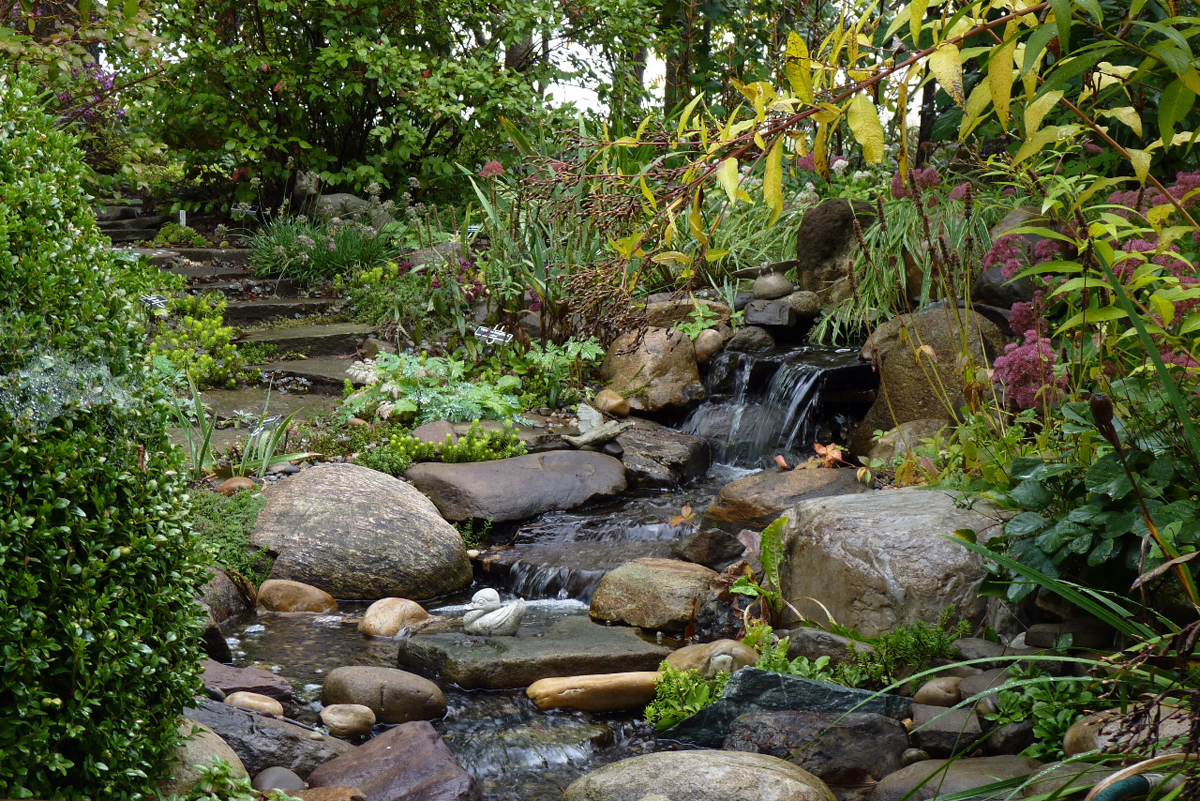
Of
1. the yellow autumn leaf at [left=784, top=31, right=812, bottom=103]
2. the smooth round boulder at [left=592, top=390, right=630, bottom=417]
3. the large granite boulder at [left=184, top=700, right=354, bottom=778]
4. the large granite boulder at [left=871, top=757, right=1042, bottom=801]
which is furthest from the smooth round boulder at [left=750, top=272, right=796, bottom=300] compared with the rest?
the yellow autumn leaf at [left=784, top=31, right=812, bottom=103]

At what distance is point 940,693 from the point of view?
3.08 m

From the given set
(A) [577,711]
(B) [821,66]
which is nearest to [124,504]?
(B) [821,66]

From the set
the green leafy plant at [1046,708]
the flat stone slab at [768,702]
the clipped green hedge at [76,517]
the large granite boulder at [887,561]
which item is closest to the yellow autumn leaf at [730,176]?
the clipped green hedge at [76,517]

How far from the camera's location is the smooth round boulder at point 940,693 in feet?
10.1

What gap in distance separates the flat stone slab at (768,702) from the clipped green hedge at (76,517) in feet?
6.08

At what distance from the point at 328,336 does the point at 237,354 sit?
899 millimetres

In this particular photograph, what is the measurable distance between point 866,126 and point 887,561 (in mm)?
2451

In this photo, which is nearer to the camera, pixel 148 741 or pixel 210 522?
pixel 148 741

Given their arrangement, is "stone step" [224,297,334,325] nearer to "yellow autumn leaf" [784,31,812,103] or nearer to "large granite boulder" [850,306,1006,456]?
"large granite boulder" [850,306,1006,456]

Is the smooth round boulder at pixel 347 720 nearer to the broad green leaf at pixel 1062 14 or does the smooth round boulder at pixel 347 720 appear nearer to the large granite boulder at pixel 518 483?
the large granite boulder at pixel 518 483

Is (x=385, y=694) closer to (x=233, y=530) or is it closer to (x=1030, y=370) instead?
(x=233, y=530)

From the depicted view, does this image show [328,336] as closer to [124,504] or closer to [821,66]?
[124,504]

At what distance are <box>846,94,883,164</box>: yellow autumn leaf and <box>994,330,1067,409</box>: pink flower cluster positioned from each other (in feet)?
7.41

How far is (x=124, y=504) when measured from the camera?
2174mm
